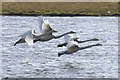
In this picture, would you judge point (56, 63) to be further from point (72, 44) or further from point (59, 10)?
point (59, 10)

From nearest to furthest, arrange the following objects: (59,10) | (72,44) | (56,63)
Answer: (72,44) < (56,63) < (59,10)

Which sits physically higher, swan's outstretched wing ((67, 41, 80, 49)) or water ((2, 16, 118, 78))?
swan's outstretched wing ((67, 41, 80, 49))

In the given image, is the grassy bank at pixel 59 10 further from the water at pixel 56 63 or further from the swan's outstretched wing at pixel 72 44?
the swan's outstretched wing at pixel 72 44

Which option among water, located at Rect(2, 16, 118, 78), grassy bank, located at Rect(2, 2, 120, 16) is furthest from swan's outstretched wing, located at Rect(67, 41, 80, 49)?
grassy bank, located at Rect(2, 2, 120, 16)

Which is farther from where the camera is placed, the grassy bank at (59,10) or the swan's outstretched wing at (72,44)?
the grassy bank at (59,10)

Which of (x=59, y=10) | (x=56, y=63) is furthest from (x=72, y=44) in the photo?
(x=59, y=10)

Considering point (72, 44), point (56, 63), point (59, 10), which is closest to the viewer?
point (72, 44)

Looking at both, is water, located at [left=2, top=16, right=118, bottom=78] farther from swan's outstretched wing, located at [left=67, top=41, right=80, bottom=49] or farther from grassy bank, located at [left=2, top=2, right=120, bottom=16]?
grassy bank, located at [left=2, top=2, right=120, bottom=16]

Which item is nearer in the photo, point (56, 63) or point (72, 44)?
point (72, 44)

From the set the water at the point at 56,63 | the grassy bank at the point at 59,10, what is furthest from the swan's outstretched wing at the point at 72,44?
the grassy bank at the point at 59,10

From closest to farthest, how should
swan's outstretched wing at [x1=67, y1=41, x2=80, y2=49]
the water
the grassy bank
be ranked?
the water < swan's outstretched wing at [x1=67, y1=41, x2=80, y2=49] < the grassy bank

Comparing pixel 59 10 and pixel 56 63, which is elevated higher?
pixel 56 63

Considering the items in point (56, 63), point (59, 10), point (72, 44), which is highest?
point (72, 44)

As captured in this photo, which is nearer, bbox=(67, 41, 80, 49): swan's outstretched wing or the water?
the water
